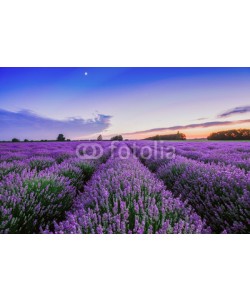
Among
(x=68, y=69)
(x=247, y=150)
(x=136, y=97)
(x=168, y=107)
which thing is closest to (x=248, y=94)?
(x=168, y=107)

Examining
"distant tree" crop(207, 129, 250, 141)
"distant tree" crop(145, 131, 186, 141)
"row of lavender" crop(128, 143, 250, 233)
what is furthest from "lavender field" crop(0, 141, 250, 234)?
"distant tree" crop(145, 131, 186, 141)

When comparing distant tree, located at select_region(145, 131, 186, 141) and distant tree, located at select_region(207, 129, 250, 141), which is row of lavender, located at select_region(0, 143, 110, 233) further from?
distant tree, located at select_region(207, 129, 250, 141)

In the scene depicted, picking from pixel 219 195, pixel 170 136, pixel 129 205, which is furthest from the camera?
pixel 170 136

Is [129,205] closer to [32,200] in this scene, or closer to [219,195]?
[32,200]

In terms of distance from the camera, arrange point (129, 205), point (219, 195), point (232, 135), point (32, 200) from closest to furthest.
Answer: point (129, 205) → point (32, 200) → point (219, 195) → point (232, 135)

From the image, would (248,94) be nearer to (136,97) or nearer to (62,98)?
(136,97)

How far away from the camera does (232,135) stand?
3.80 meters

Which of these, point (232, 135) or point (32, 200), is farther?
point (232, 135)

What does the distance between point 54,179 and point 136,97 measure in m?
1.84

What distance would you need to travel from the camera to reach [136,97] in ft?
11.7

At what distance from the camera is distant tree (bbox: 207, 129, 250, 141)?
11.6ft

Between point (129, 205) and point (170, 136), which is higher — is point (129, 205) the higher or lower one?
the lower one

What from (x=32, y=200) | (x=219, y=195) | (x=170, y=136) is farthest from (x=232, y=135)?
(x=32, y=200)

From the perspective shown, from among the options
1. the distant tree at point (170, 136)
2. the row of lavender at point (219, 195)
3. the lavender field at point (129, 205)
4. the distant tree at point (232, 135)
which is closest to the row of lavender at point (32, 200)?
the lavender field at point (129, 205)
